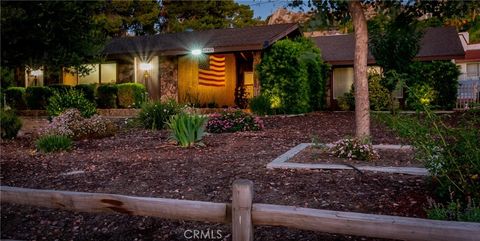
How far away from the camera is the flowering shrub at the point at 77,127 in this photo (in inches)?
417

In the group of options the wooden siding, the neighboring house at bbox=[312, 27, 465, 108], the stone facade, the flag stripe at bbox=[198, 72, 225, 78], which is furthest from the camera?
the stone facade

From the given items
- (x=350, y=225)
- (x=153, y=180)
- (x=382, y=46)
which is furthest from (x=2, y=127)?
(x=382, y=46)

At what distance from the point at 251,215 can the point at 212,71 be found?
65.1 ft

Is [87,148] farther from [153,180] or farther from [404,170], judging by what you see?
[404,170]

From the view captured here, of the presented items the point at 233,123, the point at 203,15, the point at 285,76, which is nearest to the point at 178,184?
the point at 233,123

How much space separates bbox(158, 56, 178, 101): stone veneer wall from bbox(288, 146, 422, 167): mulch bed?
14.6 m

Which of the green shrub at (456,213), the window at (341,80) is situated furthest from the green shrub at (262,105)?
the green shrub at (456,213)

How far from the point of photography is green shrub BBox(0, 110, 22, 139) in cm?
1135

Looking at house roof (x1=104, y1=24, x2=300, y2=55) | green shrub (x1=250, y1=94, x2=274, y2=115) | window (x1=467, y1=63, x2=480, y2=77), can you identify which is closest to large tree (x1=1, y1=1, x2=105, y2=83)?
green shrub (x1=250, y1=94, x2=274, y2=115)

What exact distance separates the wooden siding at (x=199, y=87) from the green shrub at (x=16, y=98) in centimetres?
833

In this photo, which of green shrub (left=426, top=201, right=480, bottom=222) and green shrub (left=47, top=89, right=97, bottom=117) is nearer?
green shrub (left=426, top=201, right=480, bottom=222)

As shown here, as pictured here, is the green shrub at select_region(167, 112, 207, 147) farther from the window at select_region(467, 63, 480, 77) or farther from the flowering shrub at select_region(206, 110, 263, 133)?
the window at select_region(467, 63, 480, 77)

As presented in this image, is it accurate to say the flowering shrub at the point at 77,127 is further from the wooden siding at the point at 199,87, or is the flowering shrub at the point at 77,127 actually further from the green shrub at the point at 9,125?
the wooden siding at the point at 199,87

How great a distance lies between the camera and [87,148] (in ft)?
31.3
